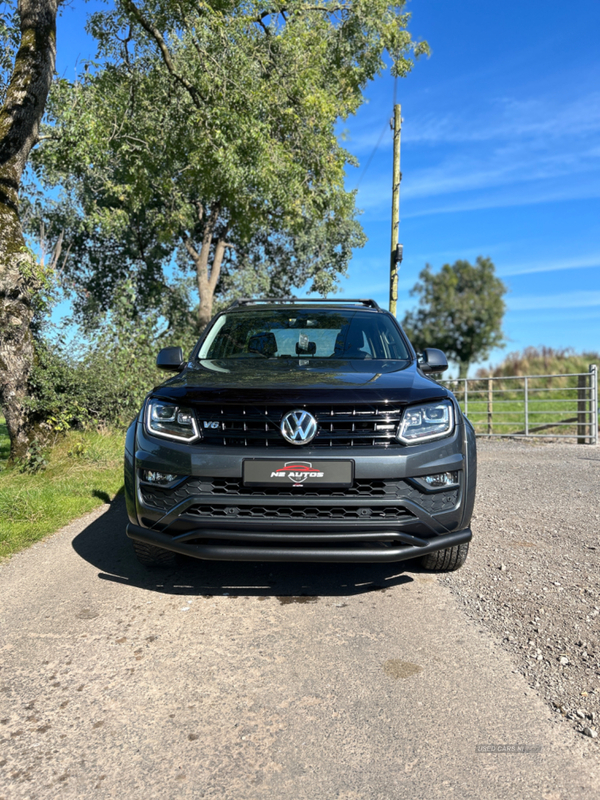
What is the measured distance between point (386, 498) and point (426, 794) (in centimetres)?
144

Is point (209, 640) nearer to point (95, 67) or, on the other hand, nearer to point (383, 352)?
point (383, 352)

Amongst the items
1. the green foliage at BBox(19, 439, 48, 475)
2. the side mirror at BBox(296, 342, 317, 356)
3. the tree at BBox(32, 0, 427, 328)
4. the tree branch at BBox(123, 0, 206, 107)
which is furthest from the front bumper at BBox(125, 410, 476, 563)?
the tree branch at BBox(123, 0, 206, 107)

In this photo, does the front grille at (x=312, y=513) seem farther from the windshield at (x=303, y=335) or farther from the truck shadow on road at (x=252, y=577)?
the windshield at (x=303, y=335)

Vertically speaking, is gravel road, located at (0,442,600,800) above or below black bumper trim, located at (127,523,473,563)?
below

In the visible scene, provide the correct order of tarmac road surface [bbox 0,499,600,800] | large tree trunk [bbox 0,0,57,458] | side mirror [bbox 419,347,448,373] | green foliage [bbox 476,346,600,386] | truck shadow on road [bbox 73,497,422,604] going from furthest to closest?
green foliage [bbox 476,346,600,386]
large tree trunk [bbox 0,0,57,458]
side mirror [bbox 419,347,448,373]
truck shadow on road [bbox 73,497,422,604]
tarmac road surface [bbox 0,499,600,800]

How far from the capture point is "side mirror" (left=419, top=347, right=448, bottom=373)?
172 inches

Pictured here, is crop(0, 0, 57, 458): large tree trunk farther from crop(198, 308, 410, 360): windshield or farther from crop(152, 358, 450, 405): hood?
crop(152, 358, 450, 405): hood

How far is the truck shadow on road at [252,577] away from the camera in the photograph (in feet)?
12.1

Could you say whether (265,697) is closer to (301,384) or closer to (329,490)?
(329,490)

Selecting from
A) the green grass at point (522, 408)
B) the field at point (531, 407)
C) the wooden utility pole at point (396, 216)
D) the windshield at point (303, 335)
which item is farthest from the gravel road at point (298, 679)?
the wooden utility pole at point (396, 216)

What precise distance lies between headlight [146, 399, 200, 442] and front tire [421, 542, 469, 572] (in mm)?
1733

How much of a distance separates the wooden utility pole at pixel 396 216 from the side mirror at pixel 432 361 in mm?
11145

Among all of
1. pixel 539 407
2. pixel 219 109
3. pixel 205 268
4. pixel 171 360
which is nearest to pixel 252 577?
pixel 171 360

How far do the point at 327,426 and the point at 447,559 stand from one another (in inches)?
54.1
